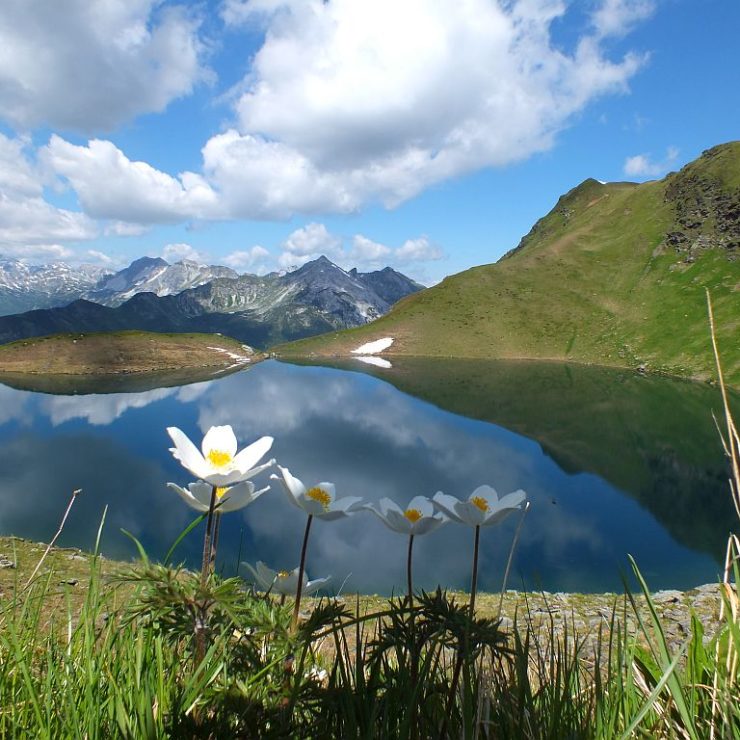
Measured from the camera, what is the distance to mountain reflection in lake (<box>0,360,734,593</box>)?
20.9 metres

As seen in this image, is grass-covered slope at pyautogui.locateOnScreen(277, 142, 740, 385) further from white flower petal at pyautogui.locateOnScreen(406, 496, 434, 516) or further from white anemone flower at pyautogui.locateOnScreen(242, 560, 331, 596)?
white anemone flower at pyautogui.locateOnScreen(242, 560, 331, 596)

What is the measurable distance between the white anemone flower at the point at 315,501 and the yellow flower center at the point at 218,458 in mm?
196

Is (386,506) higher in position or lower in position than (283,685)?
higher

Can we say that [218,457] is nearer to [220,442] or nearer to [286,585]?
[220,442]

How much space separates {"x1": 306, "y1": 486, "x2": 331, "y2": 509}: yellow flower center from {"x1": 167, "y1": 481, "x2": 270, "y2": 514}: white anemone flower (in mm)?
179

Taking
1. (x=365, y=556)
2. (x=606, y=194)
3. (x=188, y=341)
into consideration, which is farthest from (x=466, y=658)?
(x=606, y=194)

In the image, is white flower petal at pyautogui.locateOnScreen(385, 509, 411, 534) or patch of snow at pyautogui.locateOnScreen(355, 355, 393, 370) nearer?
white flower petal at pyautogui.locateOnScreen(385, 509, 411, 534)

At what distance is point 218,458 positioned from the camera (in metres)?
1.71

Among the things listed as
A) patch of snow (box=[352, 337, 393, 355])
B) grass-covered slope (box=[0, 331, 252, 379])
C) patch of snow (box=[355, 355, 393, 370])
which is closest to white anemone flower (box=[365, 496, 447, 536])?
patch of snow (box=[355, 355, 393, 370])

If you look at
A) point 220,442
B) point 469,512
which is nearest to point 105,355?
point 220,442

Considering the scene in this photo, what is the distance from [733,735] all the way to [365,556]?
20.9 meters

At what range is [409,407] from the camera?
2184 inches

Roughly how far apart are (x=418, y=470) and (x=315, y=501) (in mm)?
31858

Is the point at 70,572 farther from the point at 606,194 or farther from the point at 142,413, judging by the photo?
the point at 606,194
